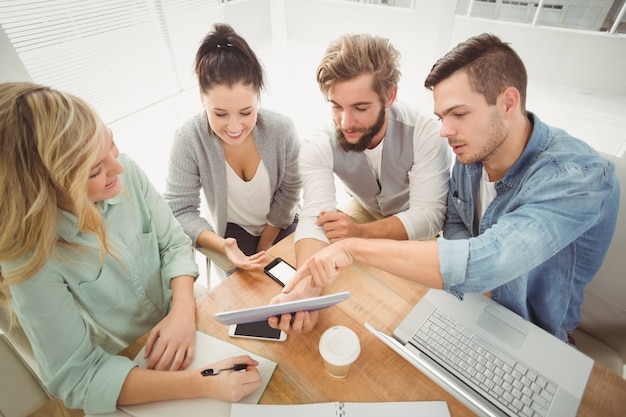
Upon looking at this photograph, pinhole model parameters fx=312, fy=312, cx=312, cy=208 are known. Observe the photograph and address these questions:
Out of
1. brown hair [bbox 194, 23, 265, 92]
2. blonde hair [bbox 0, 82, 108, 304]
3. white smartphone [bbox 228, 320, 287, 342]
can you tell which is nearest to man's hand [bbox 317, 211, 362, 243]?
white smartphone [bbox 228, 320, 287, 342]

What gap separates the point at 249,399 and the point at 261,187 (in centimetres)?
105

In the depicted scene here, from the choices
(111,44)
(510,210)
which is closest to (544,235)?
(510,210)

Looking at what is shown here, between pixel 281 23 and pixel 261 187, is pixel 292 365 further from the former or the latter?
pixel 281 23

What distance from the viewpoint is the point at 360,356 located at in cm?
82

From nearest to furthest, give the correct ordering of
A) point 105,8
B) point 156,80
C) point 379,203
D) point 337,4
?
point 379,203 < point 105,8 < point 156,80 < point 337,4

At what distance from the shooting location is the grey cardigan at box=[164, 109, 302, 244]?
4.72 feet

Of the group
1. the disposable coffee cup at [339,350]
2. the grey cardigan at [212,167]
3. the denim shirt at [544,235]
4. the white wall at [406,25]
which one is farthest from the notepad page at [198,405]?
the white wall at [406,25]

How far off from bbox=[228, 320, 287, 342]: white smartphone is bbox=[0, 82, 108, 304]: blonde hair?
1.59 ft

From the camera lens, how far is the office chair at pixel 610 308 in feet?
3.29

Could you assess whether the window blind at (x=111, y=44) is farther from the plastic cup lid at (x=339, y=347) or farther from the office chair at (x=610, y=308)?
the office chair at (x=610, y=308)

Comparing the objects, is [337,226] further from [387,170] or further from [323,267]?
[387,170]

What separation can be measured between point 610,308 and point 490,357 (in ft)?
2.21

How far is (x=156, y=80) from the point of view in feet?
7.73

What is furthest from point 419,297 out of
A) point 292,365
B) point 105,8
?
point 105,8
